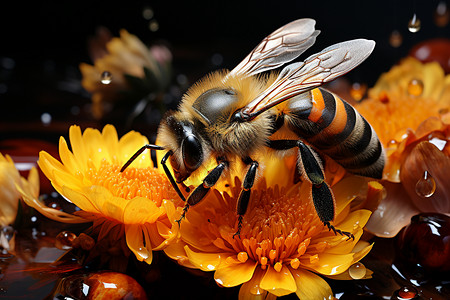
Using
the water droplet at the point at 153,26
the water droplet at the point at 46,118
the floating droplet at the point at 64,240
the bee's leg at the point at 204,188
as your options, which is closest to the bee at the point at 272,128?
the bee's leg at the point at 204,188

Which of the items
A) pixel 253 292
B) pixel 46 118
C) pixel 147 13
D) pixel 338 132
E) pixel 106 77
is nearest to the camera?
pixel 253 292

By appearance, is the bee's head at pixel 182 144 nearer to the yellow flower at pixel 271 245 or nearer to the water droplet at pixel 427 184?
the yellow flower at pixel 271 245

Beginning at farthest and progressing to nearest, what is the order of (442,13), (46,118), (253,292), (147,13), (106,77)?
(147,13) → (442,13) → (46,118) → (106,77) → (253,292)

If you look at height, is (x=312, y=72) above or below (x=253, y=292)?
above

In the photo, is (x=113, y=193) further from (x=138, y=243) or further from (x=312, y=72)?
(x=312, y=72)

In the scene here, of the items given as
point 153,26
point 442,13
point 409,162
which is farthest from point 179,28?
point 409,162

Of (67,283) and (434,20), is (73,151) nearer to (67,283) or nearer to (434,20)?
(67,283)

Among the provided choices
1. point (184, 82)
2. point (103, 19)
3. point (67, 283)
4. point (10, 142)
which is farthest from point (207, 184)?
point (103, 19)
